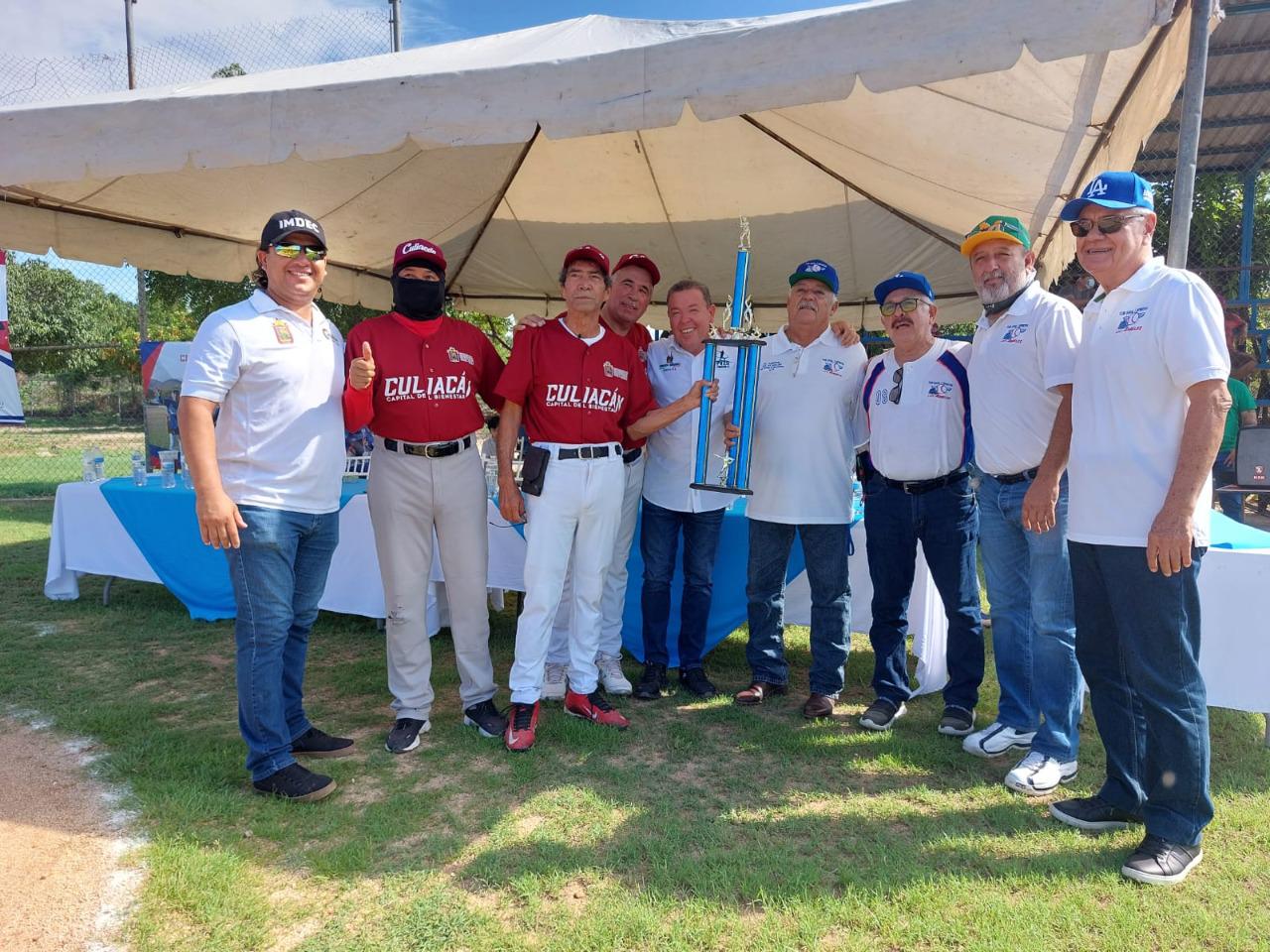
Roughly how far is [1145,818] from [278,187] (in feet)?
17.6

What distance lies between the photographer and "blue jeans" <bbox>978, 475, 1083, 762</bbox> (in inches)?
115

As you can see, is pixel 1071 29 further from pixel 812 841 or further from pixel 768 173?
pixel 768 173

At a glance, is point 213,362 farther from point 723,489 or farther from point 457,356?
point 723,489

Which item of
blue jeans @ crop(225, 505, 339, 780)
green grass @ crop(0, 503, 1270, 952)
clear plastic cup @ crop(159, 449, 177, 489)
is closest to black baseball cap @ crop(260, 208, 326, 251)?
blue jeans @ crop(225, 505, 339, 780)

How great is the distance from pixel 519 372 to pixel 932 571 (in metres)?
1.91

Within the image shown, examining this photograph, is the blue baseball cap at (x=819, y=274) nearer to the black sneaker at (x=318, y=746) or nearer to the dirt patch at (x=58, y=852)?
the black sneaker at (x=318, y=746)

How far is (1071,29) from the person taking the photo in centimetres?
242

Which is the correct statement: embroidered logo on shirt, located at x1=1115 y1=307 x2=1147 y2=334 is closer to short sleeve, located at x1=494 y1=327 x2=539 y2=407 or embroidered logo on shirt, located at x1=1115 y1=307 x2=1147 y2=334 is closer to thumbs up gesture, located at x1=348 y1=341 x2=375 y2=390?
short sleeve, located at x1=494 y1=327 x2=539 y2=407

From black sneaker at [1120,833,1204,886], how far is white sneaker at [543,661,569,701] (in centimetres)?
226

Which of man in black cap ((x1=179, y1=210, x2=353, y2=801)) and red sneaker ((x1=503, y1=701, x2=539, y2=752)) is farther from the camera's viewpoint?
red sneaker ((x1=503, y1=701, x2=539, y2=752))

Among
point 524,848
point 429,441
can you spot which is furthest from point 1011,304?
point 524,848

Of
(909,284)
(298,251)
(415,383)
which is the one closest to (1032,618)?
(909,284)

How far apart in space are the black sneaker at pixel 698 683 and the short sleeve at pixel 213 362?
2.40 metres

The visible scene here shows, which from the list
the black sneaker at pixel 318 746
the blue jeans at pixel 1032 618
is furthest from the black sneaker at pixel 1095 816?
the black sneaker at pixel 318 746
